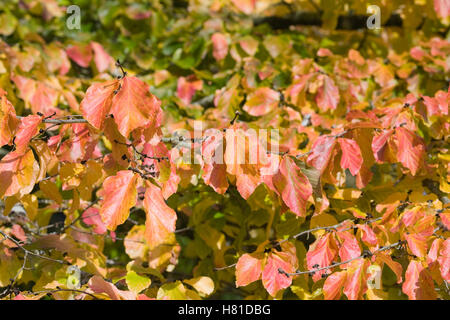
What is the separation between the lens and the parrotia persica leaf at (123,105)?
→ 3.37 ft

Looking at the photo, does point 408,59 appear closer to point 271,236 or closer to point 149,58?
point 271,236

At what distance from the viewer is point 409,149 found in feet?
4.04

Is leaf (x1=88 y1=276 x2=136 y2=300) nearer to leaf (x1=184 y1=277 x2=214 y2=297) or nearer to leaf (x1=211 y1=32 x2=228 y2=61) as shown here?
→ leaf (x1=184 y1=277 x2=214 y2=297)

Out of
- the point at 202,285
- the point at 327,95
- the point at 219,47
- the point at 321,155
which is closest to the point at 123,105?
the point at 321,155

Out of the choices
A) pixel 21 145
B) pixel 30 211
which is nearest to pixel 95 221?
pixel 30 211

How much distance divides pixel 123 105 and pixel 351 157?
548 millimetres

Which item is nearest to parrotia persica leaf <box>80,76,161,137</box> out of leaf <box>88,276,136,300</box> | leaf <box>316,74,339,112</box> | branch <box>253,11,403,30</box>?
leaf <box>88,276,136,300</box>

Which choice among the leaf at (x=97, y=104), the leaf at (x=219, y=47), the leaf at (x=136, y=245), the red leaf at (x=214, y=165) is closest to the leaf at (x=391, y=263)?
the red leaf at (x=214, y=165)

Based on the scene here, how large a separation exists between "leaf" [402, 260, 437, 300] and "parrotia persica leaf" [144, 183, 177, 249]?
0.53 m

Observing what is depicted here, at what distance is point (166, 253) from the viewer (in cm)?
154

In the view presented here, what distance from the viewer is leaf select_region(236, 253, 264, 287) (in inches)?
46.7

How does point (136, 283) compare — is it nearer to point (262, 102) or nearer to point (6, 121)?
point (6, 121)

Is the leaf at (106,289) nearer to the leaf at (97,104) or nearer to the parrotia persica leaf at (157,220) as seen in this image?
the parrotia persica leaf at (157,220)

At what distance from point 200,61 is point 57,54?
635mm
